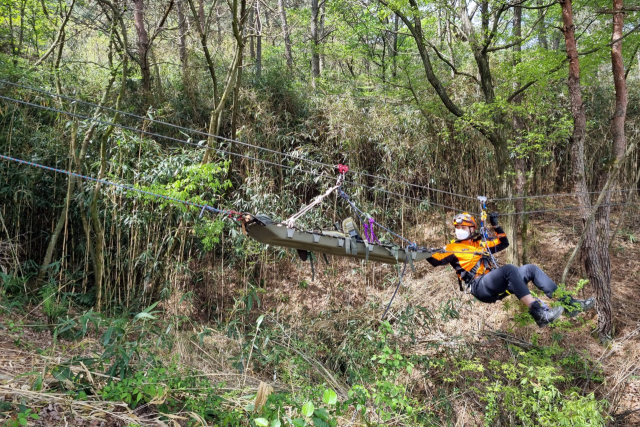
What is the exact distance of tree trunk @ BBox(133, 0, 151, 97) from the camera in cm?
560

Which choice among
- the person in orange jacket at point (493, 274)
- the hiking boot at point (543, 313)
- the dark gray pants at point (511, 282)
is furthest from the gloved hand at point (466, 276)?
the hiking boot at point (543, 313)

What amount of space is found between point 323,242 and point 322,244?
0.05 feet

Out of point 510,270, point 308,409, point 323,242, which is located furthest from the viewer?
point 510,270

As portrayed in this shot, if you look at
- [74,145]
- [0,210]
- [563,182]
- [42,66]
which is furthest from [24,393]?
[563,182]

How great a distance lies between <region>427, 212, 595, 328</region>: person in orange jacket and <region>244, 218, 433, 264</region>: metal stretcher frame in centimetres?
35

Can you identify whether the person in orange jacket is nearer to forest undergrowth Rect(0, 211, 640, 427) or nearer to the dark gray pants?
the dark gray pants

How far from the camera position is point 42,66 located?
5.17m

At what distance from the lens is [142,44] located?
18.6 ft

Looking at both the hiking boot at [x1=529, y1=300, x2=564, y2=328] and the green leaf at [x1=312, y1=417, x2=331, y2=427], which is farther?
the hiking boot at [x1=529, y1=300, x2=564, y2=328]

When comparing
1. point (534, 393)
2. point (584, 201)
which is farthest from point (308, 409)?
point (584, 201)

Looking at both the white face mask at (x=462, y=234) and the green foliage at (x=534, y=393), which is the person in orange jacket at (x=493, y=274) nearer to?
the white face mask at (x=462, y=234)

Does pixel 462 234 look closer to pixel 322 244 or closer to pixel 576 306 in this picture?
pixel 576 306

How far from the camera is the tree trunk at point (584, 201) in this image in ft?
14.6

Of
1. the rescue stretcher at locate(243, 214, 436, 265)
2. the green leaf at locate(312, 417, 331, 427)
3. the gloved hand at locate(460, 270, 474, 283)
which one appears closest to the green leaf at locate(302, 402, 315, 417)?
the green leaf at locate(312, 417, 331, 427)
